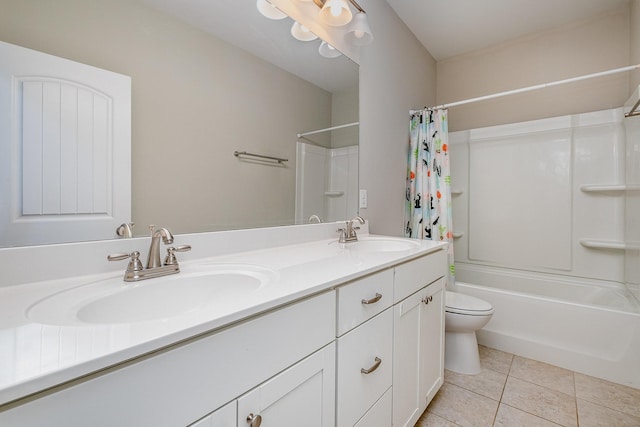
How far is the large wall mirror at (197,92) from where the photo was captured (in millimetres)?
790

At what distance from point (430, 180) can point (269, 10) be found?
1519mm

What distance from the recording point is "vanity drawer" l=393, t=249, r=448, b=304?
109 cm

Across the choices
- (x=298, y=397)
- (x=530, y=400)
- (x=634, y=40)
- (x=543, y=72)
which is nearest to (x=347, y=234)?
(x=298, y=397)

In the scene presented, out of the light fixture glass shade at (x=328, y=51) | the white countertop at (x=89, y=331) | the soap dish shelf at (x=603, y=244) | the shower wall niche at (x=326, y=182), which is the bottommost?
the soap dish shelf at (x=603, y=244)

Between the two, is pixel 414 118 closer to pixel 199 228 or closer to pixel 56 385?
pixel 199 228

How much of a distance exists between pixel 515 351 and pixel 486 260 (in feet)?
2.79

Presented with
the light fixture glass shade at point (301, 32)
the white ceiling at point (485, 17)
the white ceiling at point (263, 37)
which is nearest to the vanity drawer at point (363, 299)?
the white ceiling at point (263, 37)

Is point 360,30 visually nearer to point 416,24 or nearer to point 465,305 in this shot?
point 416,24

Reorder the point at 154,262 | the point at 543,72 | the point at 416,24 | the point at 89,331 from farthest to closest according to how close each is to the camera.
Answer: the point at 543,72
the point at 416,24
the point at 154,262
the point at 89,331

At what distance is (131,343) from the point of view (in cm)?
42

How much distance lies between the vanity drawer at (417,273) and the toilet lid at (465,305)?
402 millimetres

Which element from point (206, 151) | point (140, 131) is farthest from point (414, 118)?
point (140, 131)

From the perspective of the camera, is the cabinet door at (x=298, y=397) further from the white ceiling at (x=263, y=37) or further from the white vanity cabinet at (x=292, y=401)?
the white ceiling at (x=263, y=37)

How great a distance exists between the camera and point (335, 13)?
145cm
